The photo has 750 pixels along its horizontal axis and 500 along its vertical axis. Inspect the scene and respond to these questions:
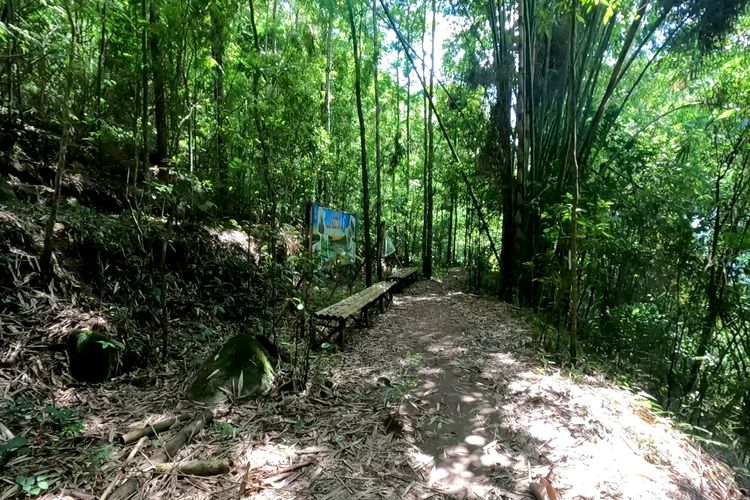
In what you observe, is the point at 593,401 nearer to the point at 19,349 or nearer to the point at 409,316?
the point at 409,316

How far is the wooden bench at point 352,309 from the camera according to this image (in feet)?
13.1

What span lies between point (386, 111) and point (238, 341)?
514 inches

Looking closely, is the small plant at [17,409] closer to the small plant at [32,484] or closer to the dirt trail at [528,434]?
the small plant at [32,484]

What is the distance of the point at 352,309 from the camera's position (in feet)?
14.3

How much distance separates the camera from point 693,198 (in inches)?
204

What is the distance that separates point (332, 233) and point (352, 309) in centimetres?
205

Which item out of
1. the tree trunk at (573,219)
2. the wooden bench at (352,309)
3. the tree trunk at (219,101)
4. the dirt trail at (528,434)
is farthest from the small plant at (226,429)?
the tree trunk at (573,219)

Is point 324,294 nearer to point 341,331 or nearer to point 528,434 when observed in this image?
point 341,331

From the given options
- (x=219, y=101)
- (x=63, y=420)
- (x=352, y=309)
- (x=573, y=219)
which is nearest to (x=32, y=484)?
(x=63, y=420)

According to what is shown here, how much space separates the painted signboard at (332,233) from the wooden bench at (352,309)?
0.54m

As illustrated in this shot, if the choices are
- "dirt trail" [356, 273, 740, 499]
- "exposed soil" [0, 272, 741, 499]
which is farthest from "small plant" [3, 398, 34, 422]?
"dirt trail" [356, 273, 740, 499]

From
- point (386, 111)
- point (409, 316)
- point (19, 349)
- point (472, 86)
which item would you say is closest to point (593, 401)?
point (409, 316)

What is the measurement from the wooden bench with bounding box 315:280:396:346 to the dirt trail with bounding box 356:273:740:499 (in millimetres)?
394

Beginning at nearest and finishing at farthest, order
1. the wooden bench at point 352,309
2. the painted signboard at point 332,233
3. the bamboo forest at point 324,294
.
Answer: the bamboo forest at point 324,294 < the wooden bench at point 352,309 < the painted signboard at point 332,233
